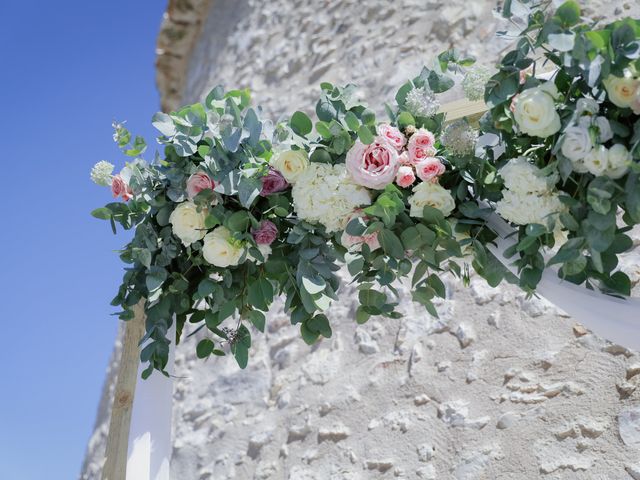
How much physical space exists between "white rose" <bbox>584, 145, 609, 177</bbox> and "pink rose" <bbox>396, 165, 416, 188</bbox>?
0.40 m

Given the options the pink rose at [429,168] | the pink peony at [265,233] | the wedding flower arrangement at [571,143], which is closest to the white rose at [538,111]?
the wedding flower arrangement at [571,143]

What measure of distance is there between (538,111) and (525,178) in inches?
5.4

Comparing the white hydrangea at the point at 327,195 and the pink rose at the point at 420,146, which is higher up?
the pink rose at the point at 420,146

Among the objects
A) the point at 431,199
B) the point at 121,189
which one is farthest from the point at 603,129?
the point at 121,189

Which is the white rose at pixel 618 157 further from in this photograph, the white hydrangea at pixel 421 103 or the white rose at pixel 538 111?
the white hydrangea at pixel 421 103

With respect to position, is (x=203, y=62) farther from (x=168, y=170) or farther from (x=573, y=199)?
(x=573, y=199)

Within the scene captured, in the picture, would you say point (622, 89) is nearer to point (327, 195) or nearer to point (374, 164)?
point (374, 164)

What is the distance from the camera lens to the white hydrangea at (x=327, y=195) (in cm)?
167

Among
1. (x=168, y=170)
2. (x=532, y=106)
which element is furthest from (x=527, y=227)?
(x=168, y=170)

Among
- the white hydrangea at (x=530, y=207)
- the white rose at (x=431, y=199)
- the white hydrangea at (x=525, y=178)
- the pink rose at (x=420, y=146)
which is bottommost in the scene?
the white hydrangea at (x=530, y=207)

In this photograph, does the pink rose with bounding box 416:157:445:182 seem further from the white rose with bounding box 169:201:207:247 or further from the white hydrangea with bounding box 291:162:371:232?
the white rose with bounding box 169:201:207:247

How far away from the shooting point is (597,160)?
52.7 inches

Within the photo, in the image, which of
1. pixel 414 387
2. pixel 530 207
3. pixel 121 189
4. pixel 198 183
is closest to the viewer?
pixel 530 207

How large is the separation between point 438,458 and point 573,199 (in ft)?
5.10
